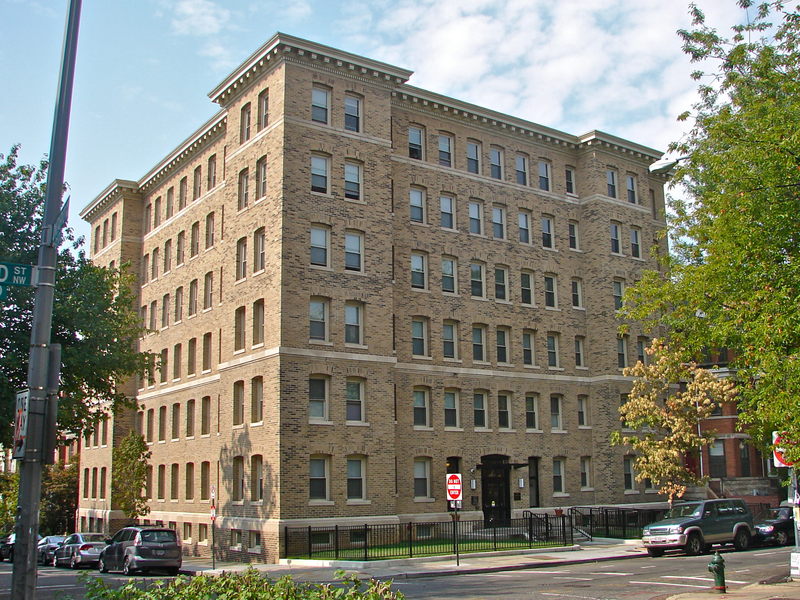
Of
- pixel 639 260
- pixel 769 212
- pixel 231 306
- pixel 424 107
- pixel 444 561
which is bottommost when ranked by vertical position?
pixel 444 561

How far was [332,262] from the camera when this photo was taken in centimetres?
3572

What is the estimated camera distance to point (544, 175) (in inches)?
1842

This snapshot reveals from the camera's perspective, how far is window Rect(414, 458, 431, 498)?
126 ft

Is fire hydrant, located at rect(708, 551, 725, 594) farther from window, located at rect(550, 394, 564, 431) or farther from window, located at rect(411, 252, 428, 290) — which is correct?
window, located at rect(550, 394, 564, 431)

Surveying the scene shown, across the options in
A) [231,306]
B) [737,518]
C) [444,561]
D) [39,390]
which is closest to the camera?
[39,390]

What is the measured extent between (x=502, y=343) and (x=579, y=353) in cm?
555

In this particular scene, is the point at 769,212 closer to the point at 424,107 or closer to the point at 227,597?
the point at 227,597

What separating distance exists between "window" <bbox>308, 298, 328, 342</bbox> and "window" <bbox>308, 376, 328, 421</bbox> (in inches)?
68.0

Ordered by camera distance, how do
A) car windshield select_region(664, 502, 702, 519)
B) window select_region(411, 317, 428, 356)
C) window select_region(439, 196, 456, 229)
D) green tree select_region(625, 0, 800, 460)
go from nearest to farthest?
green tree select_region(625, 0, 800, 460)
car windshield select_region(664, 502, 702, 519)
window select_region(411, 317, 428, 356)
window select_region(439, 196, 456, 229)

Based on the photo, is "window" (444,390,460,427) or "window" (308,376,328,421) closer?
"window" (308,376,328,421)

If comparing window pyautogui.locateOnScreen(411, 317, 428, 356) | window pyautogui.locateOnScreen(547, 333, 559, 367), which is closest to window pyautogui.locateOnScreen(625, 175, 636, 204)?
window pyautogui.locateOnScreen(547, 333, 559, 367)

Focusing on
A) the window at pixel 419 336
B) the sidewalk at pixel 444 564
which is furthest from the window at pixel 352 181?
the sidewalk at pixel 444 564

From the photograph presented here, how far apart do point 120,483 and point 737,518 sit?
3074 cm

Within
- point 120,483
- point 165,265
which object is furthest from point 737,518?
point 165,265
